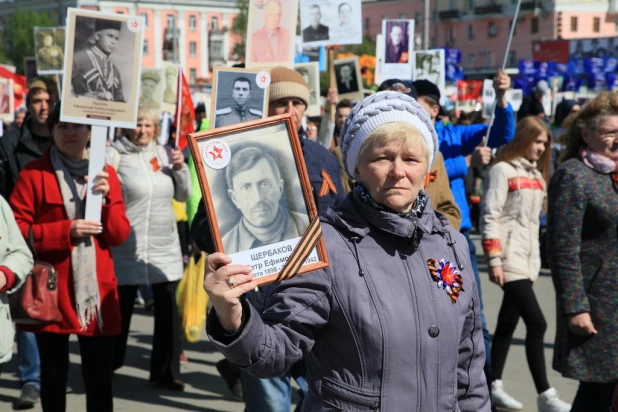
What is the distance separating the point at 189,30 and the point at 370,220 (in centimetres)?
10355

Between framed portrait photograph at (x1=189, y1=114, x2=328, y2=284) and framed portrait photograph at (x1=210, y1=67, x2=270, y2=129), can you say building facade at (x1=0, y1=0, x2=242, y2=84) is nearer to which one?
framed portrait photograph at (x1=210, y1=67, x2=270, y2=129)

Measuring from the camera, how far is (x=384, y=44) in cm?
1018

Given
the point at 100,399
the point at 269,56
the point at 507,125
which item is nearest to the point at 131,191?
the point at 269,56

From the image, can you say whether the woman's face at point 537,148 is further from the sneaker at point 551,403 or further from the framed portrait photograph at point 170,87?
the framed portrait photograph at point 170,87

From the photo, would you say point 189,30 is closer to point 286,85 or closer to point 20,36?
point 20,36

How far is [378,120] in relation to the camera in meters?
2.81

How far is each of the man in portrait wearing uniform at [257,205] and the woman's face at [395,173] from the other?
260mm

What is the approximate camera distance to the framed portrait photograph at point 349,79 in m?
10.9

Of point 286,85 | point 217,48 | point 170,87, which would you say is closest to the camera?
point 286,85

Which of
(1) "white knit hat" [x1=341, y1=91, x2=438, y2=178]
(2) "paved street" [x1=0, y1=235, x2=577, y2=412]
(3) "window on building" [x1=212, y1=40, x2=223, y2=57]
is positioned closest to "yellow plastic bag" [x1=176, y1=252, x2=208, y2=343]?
(2) "paved street" [x1=0, y1=235, x2=577, y2=412]

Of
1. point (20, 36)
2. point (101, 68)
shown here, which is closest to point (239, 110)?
point (101, 68)

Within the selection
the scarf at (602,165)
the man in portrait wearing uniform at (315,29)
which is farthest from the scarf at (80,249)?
the man in portrait wearing uniform at (315,29)

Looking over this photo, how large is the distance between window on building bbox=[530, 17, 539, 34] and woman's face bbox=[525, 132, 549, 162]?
261 feet

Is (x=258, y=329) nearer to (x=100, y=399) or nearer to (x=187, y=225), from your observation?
(x=100, y=399)
